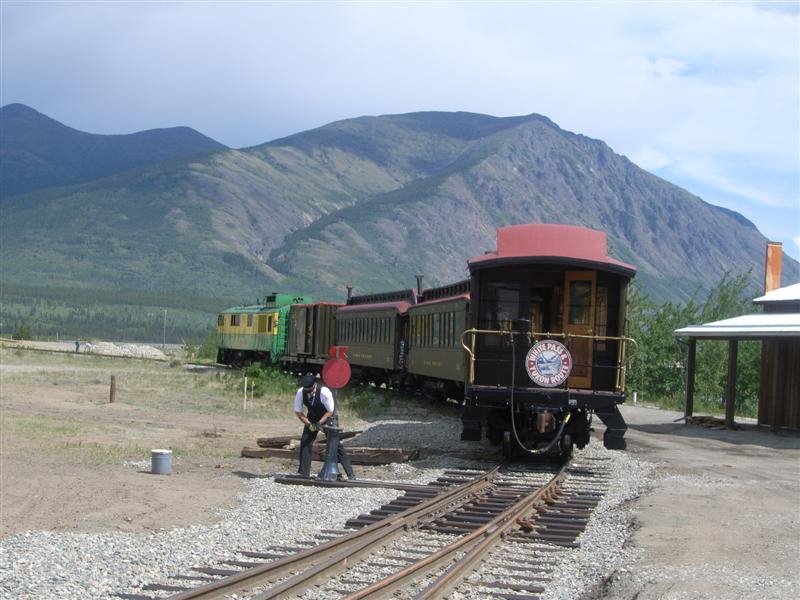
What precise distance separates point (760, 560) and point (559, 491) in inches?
170

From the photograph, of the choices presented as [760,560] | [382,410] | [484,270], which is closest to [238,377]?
[382,410]

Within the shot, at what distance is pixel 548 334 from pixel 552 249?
1.35 meters

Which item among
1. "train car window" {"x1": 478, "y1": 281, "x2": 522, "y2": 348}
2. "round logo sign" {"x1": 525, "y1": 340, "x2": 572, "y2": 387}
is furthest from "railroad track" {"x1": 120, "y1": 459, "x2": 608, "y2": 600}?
"train car window" {"x1": 478, "y1": 281, "x2": 522, "y2": 348}

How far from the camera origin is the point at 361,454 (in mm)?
17344

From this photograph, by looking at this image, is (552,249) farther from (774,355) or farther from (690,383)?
(690,383)

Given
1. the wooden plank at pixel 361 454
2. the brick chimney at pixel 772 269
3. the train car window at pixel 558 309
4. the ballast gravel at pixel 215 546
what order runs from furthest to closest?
the brick chimney at pixel 772 269
the wooden plank at pixel 361 454
the train car window at pixel 558 309
the ballast gravel at pixel 215 546

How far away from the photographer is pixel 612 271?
1647cm

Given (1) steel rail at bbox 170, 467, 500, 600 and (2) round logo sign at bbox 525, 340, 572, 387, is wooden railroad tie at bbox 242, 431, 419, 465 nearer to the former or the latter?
(2) round logo sign at bbox 525, 340, 572, 387

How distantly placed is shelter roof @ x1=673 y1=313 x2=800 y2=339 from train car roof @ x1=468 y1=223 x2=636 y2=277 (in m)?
9.87

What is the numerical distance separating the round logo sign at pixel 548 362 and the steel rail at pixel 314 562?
4.57 metres

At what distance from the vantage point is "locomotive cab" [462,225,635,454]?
16188 mm

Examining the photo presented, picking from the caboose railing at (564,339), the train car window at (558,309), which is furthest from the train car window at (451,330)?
the caboose railing at (564,339)

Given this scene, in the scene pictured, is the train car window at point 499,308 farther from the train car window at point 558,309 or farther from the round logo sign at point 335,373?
the round logo sign at point 335,373

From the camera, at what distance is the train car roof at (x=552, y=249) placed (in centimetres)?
1630
